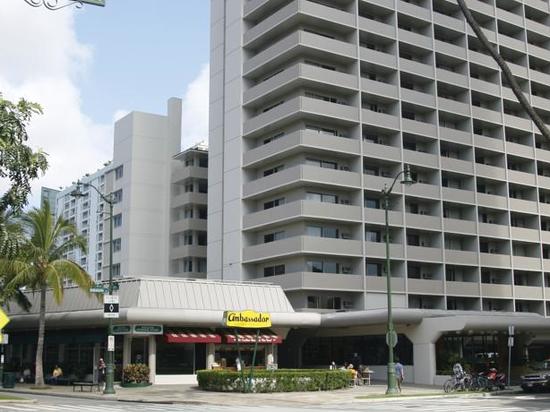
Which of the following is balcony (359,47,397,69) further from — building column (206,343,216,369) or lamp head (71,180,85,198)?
lamp head (71,180,85,198)

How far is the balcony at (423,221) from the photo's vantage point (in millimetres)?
64750

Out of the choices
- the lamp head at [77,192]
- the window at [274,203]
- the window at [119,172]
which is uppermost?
the window at [119,172]

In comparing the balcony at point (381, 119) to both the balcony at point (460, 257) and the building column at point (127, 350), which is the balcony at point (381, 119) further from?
the building column at point (127, 350)

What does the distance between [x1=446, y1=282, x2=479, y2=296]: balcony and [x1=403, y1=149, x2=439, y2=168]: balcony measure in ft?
35.8

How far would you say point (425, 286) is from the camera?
211ft

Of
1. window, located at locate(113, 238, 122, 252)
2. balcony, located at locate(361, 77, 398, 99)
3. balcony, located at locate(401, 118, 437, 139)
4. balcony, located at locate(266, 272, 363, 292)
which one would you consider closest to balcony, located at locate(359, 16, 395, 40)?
balcony, located at locate(361, 77, 398, 99)

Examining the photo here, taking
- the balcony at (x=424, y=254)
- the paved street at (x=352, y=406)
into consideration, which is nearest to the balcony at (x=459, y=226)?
the balcony at (x=424, y=254)

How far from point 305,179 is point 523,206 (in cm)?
2664

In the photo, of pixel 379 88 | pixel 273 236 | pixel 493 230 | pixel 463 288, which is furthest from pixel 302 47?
pixel 463 288

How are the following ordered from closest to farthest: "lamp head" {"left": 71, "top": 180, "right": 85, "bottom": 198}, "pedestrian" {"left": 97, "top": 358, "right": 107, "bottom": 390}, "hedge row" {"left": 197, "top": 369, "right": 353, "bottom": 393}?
"hedge row" {"left": 197, "top": 369, "right": 353, "bottom": 393} < "lamp head" {"left": 71, "top": 180, "right": 85, "bottom": 198} < "pedestrian" {"left": 97, "top": 358, "right": 107, "bottom": 390}

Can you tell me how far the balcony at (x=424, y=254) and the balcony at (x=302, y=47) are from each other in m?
17.5

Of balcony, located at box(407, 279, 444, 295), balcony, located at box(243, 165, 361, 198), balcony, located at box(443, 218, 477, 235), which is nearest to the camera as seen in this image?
balcony, located at box(243, 165, 361, 198)

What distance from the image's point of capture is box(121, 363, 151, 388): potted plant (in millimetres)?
40406

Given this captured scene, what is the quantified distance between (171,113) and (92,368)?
44.4 meters
